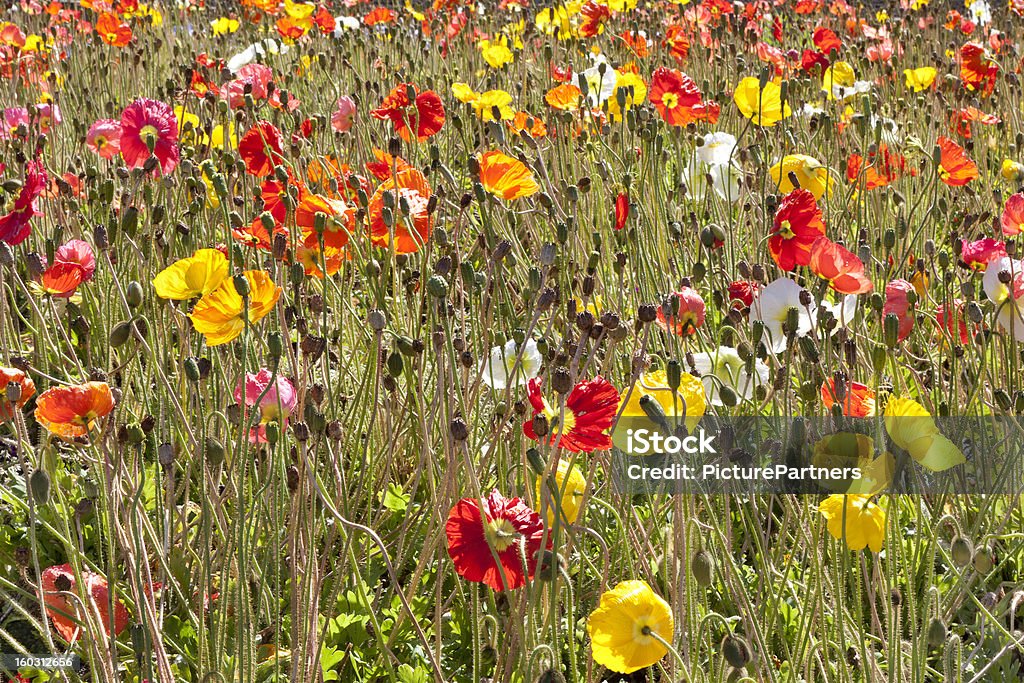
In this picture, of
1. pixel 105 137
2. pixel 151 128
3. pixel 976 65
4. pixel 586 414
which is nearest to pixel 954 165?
pixel 976 65

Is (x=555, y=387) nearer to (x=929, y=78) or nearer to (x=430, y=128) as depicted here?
(x=430, y=128)

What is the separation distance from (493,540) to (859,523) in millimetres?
444

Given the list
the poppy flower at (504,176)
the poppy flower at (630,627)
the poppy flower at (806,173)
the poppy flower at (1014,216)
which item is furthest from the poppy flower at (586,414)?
the poppy flower at (806,173)

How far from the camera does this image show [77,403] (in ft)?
4.41

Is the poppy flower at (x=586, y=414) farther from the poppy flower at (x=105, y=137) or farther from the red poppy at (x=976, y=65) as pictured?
the red poppy at (x=976, y=65)

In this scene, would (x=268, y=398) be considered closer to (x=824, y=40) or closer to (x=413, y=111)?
(x=413, y=111)

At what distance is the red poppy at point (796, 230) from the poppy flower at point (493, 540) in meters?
0.73

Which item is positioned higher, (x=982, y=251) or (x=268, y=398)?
(x=982, y=251)

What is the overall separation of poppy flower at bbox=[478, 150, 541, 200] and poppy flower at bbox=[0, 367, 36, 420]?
98cm

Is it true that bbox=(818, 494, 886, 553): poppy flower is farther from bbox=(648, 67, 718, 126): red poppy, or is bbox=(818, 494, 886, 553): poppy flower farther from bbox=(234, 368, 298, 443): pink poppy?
bbox=(648, 67, 718, 126): red poppy

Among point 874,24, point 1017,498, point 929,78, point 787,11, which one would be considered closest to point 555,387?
point 1017,498

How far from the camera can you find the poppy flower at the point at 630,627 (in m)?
1.14

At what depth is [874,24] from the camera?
6.02 meters

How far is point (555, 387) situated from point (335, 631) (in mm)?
653
